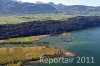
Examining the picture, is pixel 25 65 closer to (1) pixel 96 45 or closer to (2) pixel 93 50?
(2) pixel 93 50

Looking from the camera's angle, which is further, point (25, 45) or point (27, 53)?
point (25, 45)

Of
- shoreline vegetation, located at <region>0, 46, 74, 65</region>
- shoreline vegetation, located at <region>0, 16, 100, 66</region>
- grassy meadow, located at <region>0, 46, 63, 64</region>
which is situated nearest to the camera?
shoreline vegetation, located at <region>0, 46, 74, 65</region>

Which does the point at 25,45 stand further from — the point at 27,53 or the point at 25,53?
the point at 25,53

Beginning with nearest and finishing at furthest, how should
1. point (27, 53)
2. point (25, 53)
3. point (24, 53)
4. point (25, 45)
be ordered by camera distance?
point (24, 53) → point (25, 53) → point (27, 53) → point (25, 45)

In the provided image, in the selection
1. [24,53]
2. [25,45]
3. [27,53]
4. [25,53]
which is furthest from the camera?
[25,45]

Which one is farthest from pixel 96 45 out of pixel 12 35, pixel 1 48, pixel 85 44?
pixel 12 35

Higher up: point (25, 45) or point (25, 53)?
point (25, 53)

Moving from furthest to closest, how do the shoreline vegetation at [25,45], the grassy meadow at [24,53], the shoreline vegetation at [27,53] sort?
1. the shoreline vegetation at [25,45]
2. the grassy meadow at [24,53]
3. the shoreline vegetation at [27,53]

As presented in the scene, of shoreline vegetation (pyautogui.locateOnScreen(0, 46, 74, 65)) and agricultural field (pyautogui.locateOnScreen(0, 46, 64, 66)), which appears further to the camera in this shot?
agricultural field (pyautogui.locateOnScreen(0, 46, 64, 66))

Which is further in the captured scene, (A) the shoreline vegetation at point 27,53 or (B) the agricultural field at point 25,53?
(B) the agricultural field at point 25,53

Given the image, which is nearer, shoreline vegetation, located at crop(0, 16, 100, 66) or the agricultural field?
the agricultural field

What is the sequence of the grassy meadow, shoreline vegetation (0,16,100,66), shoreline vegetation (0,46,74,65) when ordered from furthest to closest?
shoreline vegetation (0,16,100,66) < the grassy meadow < shoreline vegetation (0,46,74,65)

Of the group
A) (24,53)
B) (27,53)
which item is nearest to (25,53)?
(24,53)
